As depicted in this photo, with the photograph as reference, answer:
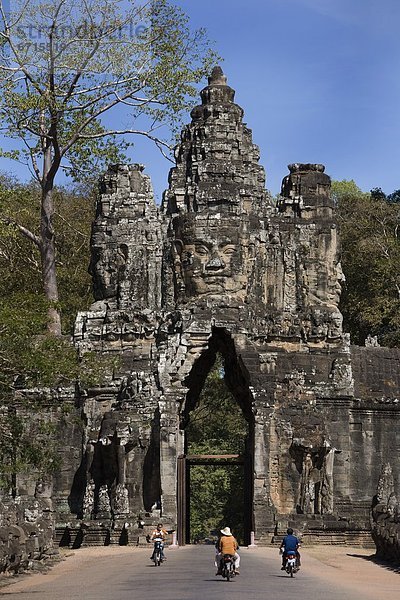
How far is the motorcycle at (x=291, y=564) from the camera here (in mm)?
30406

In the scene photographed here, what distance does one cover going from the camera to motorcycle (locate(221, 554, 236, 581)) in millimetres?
28828

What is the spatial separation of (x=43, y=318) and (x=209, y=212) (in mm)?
11818

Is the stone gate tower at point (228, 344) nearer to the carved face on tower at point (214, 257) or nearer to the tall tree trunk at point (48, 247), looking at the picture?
the carved face on tower at point (214, 257)

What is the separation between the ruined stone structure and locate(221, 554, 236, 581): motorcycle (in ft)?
42.4

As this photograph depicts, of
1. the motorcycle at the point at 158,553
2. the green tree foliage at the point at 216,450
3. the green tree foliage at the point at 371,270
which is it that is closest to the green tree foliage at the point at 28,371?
the motorcycle at the point at 158,553

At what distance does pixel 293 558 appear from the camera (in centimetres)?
3053

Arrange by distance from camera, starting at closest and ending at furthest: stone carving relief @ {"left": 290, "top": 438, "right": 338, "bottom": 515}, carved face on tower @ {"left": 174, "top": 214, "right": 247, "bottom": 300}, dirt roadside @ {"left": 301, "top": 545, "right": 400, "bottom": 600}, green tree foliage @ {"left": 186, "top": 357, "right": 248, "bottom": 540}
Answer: dirt roadside @ {"left": 301, "top": 545, "right": 400, "bottom": 600} < stone carving relief @ {"left": 290, "top": 438, "right": 338, "bottom": 515} < carved face on tower @ {"left": 174, "top": 214, "right": 247, "bottom": 300} < green tree foliage @ {"left": 186, "top": 357, "right": 248, "bottom": 540}

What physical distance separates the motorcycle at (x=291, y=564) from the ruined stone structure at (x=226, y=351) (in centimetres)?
1169

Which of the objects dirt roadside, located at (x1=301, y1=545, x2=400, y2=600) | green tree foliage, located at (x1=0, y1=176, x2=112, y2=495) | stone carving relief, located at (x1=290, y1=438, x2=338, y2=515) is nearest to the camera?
dirt roadside, located at (x1=301, y1=545, x2=400, y2=600)

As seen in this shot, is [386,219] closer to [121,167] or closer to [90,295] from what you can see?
[90,295]

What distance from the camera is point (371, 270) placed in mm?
61656

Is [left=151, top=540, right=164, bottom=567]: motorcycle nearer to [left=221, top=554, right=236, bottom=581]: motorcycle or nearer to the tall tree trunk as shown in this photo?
[left=221, top=554, right=236, bottom=581]: motorcycle

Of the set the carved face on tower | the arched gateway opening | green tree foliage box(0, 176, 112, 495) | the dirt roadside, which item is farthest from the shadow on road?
the arched gateway opening

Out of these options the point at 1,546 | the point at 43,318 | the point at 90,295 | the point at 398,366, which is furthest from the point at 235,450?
the point at 1,546
